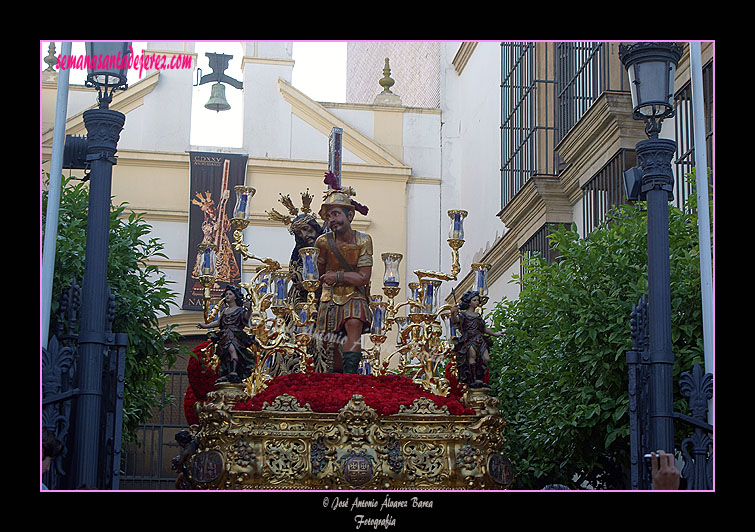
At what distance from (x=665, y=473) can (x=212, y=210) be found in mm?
18695

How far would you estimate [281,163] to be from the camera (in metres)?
25.5

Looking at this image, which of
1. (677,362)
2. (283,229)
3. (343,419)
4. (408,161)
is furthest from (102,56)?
(408,161)

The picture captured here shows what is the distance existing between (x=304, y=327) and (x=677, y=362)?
3787mm

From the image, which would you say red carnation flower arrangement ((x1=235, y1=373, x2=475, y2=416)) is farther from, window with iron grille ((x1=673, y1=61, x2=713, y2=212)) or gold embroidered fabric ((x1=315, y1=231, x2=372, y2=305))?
window with iron grille ((x1=673, y1=61, x2=713, y2=212))

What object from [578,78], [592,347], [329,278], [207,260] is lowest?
[592,347]

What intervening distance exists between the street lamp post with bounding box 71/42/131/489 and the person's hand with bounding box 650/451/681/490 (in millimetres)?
3876

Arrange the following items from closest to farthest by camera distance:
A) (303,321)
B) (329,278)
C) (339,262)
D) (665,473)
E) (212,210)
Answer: (665,473)
(329,278)
(339,262)
(303,321)
(212,210)

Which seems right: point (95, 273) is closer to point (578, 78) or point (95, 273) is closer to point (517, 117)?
point (578, 78)

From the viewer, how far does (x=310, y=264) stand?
11000mm

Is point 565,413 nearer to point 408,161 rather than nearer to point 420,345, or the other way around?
point 420,345

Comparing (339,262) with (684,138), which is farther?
(684,138)

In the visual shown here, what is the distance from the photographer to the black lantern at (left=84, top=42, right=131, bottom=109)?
8.71 meters

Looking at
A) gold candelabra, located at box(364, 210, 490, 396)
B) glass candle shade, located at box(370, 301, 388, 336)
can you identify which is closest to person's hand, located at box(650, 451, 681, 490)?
gold candelabra, located at box(364, 210, 490, 396)
